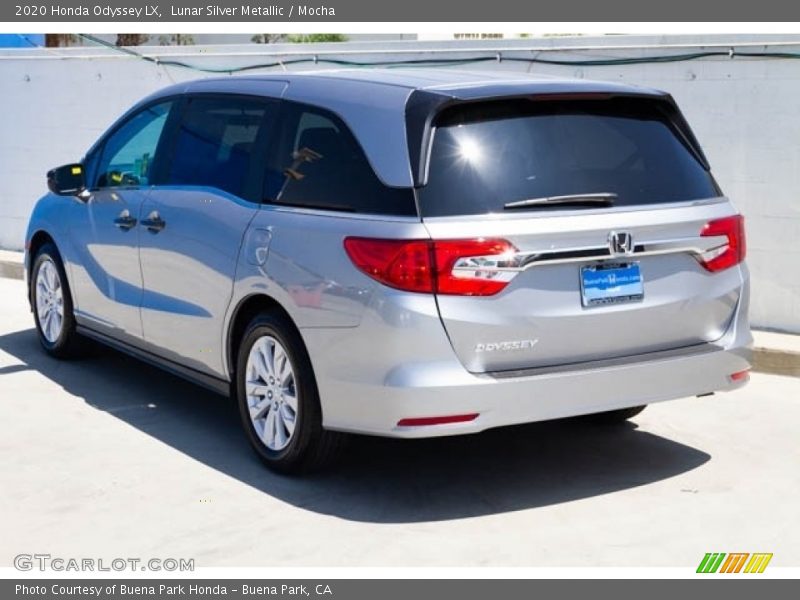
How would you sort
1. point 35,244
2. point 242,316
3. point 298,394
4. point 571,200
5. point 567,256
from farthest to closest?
point 35,244, point 242,316, point 298,394, point 571,200, point 567,256

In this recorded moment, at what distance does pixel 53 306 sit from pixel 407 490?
3.48m

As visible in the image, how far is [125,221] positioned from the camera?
7.47 m

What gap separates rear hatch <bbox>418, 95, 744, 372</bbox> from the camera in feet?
17.8

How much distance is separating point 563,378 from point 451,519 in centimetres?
75

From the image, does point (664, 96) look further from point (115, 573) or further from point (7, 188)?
point (7, 188)

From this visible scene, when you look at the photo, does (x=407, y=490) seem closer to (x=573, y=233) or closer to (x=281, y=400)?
(x=281, y=400)

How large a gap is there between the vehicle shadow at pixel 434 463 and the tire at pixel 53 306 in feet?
2.42

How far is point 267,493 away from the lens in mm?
6039

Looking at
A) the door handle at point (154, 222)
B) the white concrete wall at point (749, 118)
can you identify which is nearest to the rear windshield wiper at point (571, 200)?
the door handle at point (154, 222)

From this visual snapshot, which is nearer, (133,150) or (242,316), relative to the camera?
(242,316)

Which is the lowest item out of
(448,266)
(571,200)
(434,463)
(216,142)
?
(434,463)

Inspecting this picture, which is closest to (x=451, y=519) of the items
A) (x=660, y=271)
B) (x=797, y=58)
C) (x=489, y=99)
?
(x=660, y=271)

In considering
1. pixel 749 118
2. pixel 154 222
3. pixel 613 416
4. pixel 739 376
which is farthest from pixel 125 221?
pixel 749 118

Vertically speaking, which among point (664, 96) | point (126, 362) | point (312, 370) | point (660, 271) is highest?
point (664, 96)
